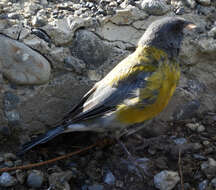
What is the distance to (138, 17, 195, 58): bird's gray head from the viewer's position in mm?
3441

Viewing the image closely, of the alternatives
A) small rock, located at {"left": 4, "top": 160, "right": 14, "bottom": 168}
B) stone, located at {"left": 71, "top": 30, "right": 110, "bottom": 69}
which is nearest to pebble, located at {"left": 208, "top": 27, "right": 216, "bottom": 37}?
stone, located at {"left": 71, "top": 30, "right": 110, "bottom": 69}

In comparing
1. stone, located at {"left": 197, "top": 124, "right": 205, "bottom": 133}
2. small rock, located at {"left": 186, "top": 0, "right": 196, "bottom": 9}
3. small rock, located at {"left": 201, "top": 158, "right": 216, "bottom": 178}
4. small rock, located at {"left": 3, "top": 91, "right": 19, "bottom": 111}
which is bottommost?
small rock, located at {"left": 201, "top": 158, "right": 216, "bottom": 178}

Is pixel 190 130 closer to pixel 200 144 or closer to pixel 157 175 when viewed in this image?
pixel 200 144

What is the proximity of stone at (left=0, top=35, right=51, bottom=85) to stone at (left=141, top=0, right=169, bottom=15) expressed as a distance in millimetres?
1306

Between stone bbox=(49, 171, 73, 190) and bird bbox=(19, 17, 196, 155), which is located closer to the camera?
stone bbox=(49, 171, 73, 190)

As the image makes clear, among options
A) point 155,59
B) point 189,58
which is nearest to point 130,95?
point 155,59

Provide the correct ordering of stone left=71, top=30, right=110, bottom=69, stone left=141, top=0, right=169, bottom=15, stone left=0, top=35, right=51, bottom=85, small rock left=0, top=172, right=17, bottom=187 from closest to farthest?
small rock left=0, top=172, right=17, bottom=187
stone left=0, top=35, right=51, bottom=85
stone left=71, top=30, right=110, bottom=69
stone left=141, top=0, right=169, bottom=15

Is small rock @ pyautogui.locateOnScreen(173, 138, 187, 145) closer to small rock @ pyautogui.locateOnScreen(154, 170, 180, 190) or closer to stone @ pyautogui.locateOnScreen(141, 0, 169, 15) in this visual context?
small rock @ pyautogui.locateOnScreen(154, 170, 180, 190)

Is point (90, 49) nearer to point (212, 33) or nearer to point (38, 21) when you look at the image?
point (38, 21)

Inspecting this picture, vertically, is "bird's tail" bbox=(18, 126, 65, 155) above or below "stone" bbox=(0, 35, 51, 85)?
below

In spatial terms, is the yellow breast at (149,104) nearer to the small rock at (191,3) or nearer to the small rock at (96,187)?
the small rock at (96,187)

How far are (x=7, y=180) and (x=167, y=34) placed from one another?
2.00 meters

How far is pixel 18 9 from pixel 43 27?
384 mm

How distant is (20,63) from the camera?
3330 millimetres
